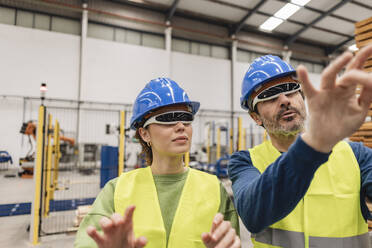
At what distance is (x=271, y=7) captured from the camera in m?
12.2

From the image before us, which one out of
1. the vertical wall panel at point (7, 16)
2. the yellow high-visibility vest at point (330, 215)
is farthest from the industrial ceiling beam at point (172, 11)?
the yellow high-visibility vest at point (330, 215)

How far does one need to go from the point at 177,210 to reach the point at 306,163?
0.85 metres

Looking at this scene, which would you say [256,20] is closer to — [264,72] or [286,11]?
[286,11]

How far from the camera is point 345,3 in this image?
38.6 ft

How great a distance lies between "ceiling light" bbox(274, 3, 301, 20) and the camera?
1176 centimetres

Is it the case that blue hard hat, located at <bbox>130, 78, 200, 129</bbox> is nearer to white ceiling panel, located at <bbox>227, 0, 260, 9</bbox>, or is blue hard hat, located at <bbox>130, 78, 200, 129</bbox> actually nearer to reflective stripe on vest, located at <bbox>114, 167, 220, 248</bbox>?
reflective stripe on vest, located at <bbox>114, 167, 220, 248</bbox>

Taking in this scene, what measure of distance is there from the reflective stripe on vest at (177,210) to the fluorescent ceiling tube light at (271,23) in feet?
46.1

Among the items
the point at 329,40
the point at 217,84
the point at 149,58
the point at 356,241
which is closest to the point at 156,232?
the point at 356,241

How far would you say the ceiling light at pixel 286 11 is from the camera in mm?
11758

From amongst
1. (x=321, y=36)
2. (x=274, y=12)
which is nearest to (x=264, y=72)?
(x=274, y=12)

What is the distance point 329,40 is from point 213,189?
18.5 m

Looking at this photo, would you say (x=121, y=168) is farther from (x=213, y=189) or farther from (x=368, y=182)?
(x=368, y=182)

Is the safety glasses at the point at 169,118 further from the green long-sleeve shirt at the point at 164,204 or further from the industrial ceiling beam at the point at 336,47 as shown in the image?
the industrial ceiling beam at the point at 336,47

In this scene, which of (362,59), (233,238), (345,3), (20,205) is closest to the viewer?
(362,59)
